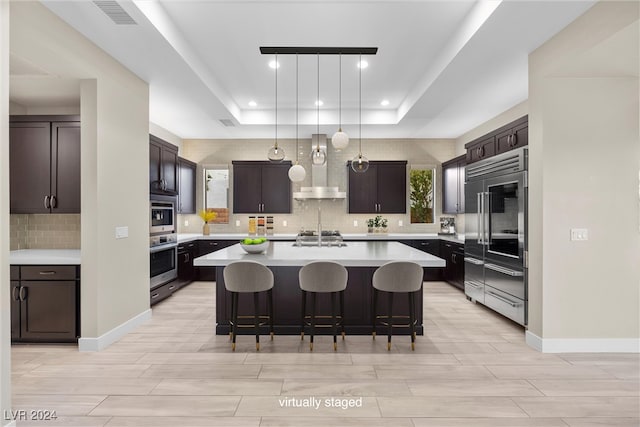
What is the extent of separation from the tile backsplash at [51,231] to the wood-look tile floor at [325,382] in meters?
1.17

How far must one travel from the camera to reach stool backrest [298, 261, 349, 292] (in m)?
Answer: 3.38

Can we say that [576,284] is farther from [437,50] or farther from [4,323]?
[4,323]

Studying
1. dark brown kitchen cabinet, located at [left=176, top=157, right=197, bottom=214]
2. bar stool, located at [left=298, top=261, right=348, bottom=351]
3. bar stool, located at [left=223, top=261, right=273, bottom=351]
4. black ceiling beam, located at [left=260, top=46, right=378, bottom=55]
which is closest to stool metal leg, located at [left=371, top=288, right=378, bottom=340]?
bar stool, located at [left=298, top=261, right=348, bottom=351]

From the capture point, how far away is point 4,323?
7.00 feet

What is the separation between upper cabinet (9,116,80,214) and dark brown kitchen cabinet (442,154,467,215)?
5.64m

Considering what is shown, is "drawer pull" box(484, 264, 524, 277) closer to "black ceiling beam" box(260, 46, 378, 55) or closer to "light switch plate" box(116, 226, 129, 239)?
"black ceiling beam" box(260, 46, 378, 55)

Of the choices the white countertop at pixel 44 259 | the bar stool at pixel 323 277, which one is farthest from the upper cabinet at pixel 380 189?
the white countertop at pixel 44 259

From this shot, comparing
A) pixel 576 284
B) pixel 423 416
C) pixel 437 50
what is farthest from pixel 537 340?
pixel 437 50

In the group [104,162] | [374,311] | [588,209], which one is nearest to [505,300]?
[588,209]

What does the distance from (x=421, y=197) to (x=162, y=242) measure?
497 centimetres

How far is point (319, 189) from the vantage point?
266 inches

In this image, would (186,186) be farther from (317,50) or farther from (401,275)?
(401,275)

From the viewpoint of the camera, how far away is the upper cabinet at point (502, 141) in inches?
157

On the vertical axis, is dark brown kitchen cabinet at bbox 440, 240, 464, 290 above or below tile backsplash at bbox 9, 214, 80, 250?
below
